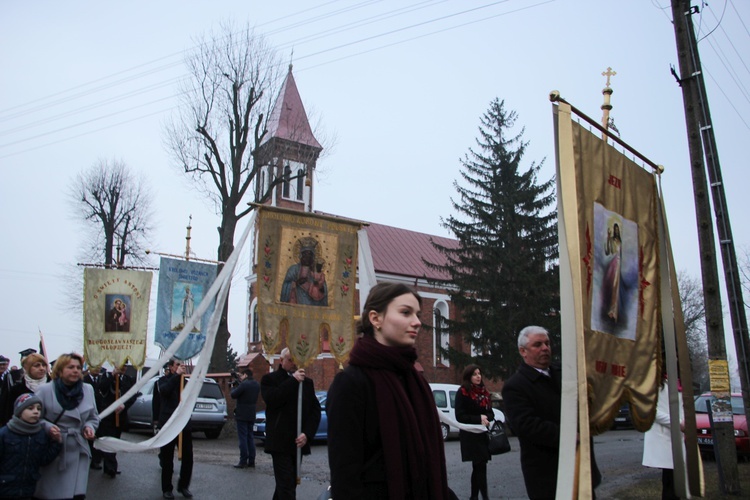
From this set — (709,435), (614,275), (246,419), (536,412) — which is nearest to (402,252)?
(709,435)

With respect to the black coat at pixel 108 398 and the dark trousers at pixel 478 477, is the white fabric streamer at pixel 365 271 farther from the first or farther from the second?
the black coat at pixel 108 398

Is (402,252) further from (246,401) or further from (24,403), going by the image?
(24,403)

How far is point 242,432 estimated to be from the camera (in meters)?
13.4

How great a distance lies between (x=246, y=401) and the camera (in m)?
14.2

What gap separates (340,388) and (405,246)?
44.3m

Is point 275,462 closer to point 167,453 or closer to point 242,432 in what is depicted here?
point 167,453

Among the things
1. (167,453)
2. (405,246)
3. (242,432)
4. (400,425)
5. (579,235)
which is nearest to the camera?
(400,425)

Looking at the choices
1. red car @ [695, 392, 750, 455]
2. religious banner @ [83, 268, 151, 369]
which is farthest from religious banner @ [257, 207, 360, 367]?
red car @ [695, 392, 750, 455]

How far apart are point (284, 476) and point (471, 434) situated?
276cm

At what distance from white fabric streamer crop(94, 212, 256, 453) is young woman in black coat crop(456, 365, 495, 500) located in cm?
346

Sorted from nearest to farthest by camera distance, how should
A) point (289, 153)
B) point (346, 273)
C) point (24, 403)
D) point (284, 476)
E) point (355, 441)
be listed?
point (355, 441) < point (24, 403) < point (284, 476) < point (346, 273) < point (289, 153)

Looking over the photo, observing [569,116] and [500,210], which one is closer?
[569,116]

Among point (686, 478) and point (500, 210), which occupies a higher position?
point (500, 210)

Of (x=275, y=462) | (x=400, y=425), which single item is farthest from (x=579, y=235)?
(x=275, y=462)
